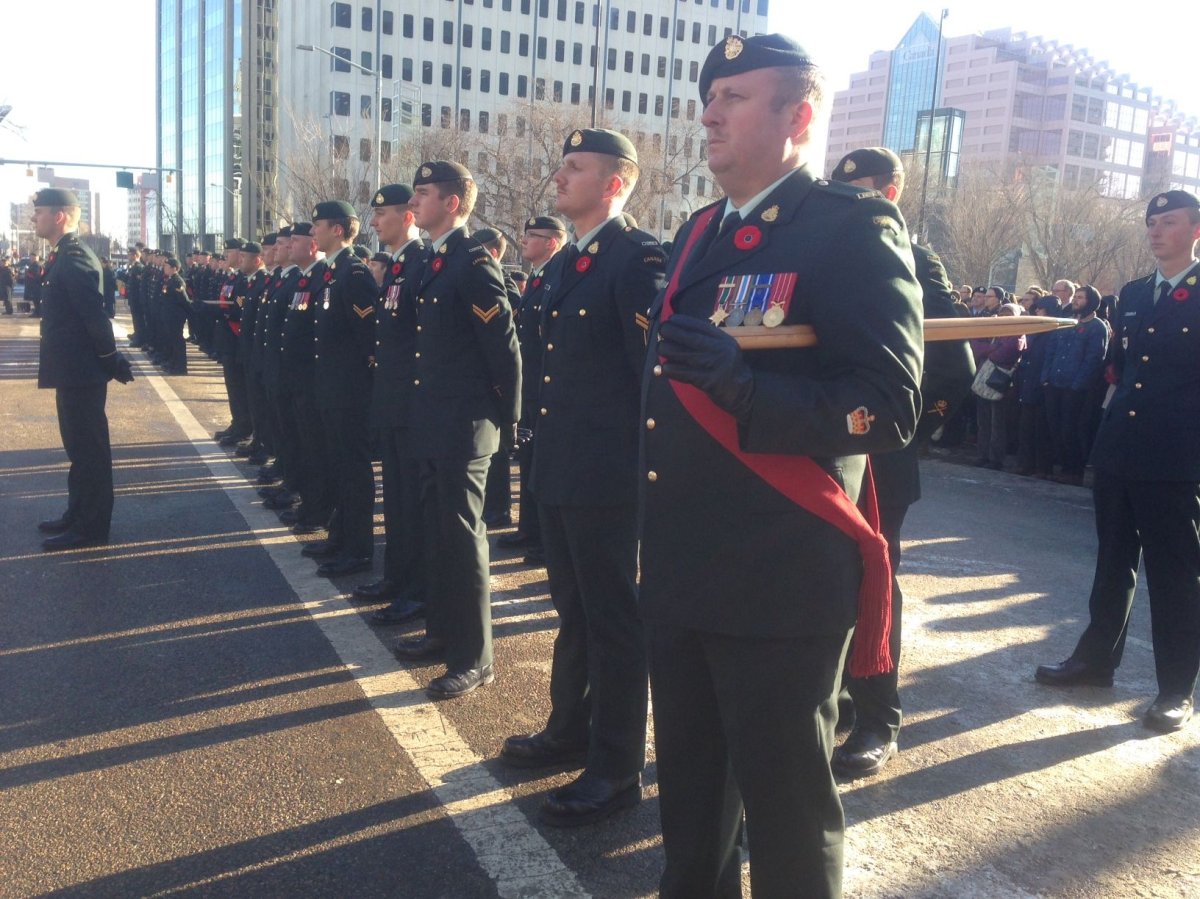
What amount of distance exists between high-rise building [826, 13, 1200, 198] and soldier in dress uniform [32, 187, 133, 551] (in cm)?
11933

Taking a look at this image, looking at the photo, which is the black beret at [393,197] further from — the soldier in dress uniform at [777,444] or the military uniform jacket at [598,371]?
the soldier in dress uniform at [777,444]

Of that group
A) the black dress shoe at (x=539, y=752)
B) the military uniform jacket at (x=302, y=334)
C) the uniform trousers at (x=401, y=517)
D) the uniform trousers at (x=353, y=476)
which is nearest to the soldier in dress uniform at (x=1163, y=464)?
the black dress shoe at (x=539, y=752)

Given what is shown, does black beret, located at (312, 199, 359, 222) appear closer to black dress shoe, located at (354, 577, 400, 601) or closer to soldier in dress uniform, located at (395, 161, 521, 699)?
soldier in dress uniform, located at (395, 161, 521, 699)

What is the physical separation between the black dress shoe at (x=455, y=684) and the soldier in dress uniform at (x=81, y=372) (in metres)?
3.37

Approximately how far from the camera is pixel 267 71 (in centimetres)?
9031

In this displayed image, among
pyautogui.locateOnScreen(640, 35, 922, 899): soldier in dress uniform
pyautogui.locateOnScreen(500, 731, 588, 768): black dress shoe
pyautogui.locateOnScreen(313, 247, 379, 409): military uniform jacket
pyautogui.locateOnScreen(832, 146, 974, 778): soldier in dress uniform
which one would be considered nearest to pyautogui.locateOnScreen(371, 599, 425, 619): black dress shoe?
pyautogui.locateOnScreen(313, 247, 379, 409): military uniform jacket

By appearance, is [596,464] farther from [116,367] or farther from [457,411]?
[116,367]

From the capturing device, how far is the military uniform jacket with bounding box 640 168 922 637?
6.51 feet

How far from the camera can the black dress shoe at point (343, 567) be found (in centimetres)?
605

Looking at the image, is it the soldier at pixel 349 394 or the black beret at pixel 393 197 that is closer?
the black beret at pixel 393 197

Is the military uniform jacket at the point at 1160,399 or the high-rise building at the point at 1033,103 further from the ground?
the high-rise building at the point at 1033,103

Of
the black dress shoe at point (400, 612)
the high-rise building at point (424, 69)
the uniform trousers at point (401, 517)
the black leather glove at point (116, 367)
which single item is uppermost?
the high-rise building at point (424, 69)

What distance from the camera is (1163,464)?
4.27 metres

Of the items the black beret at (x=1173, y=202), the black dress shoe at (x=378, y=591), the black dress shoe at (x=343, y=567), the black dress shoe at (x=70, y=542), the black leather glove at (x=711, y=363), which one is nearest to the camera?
the black leather glove at (x=711, y=363)
